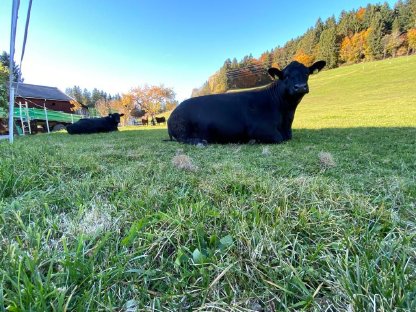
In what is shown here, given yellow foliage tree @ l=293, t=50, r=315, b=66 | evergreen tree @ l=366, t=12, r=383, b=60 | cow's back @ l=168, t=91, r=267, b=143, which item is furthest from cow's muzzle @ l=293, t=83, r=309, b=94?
evergreen tree @ l=366, t=12, r=383, b=60

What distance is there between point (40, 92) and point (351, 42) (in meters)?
63.8

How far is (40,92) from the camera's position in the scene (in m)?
30.8

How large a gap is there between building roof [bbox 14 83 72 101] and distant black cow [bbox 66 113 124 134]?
22957 millimetres

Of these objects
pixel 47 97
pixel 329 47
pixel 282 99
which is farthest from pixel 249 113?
pixel 329 47

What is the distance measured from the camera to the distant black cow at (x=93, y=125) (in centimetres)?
1110

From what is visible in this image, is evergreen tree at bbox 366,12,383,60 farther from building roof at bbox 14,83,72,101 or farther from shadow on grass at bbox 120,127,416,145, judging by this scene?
shadow on grass at bbox 120,127,416,145

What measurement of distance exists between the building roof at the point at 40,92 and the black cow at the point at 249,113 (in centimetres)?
3191

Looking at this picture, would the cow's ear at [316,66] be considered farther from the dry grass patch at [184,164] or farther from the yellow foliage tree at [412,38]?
the yellow foliage tree at [412,38]

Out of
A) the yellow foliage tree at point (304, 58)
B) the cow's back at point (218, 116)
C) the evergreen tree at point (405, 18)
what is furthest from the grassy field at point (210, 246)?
the evergreen tree at point (405, 18)

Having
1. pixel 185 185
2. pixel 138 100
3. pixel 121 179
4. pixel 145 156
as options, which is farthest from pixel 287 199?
pixel 138 100

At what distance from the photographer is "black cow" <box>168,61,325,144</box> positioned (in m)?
4.11

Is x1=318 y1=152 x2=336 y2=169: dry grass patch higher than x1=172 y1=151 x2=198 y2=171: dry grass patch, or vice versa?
x1=172 y1=151 x2=198 y2=171: dry grass patch

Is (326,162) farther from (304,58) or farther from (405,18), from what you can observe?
(405,18)

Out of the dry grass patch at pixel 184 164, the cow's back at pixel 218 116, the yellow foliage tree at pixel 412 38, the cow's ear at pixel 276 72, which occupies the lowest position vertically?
the dry grass patch at pixel 184 164
